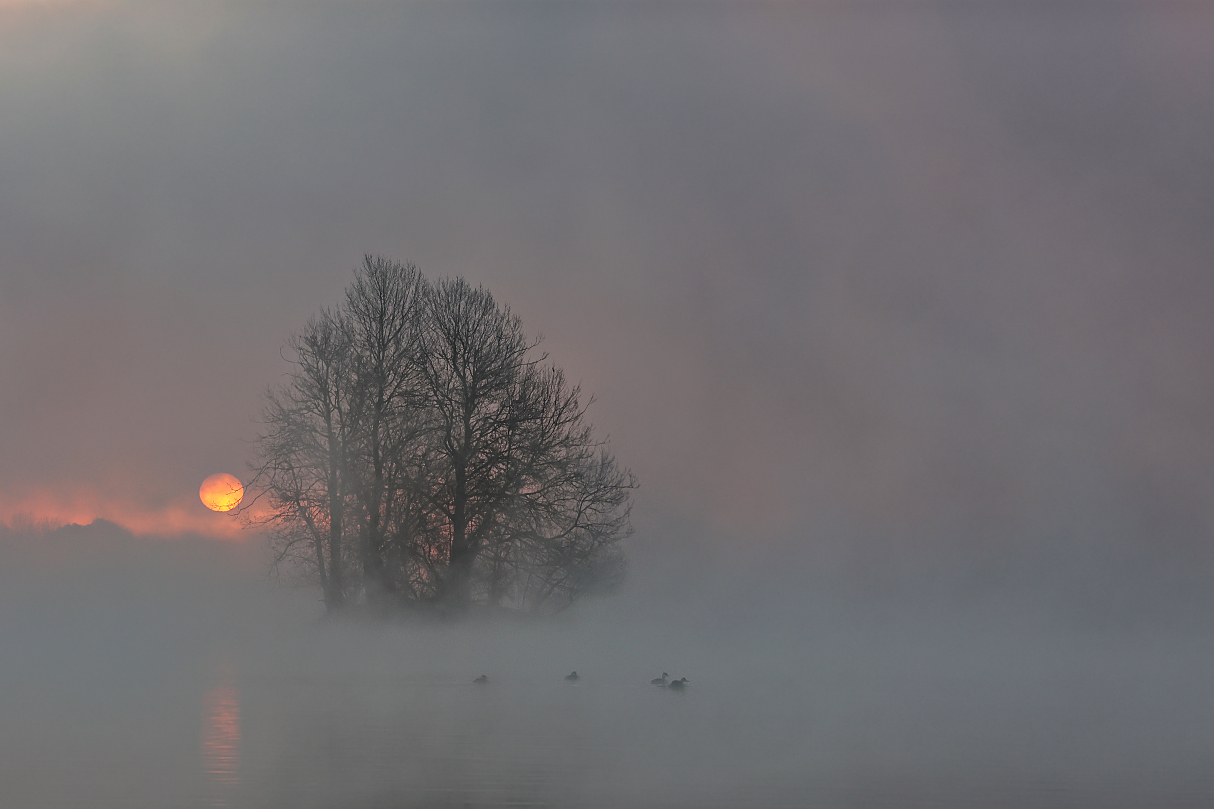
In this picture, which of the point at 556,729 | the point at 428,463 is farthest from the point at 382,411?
the point at 556,729

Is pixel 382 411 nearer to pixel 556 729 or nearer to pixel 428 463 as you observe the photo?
pixel 428 463

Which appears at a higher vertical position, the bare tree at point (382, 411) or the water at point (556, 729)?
the bare tree at point (382, 411)

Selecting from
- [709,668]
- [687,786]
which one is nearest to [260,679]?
[709,668]

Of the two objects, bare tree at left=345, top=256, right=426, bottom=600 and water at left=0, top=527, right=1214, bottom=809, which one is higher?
bare tree at left=345, top=256, right=426, bottom=600

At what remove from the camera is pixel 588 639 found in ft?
113

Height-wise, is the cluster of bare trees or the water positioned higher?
the cluster of bare trees

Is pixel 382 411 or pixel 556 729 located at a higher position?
pixel 382 411

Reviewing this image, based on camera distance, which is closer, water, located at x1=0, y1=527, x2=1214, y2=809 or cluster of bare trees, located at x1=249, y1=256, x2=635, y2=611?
water, located at x1=0, y1=527, x2=1214, y2=809

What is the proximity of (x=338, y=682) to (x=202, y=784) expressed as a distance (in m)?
10.5

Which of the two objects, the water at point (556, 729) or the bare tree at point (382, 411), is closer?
the water at point (556, 729)

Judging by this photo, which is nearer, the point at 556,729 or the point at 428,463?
the point at 556,729

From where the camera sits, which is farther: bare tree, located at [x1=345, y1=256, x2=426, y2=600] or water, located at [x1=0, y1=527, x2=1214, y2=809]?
bare tree, located at [x1=345, y1=256, x2=426, y2=600]

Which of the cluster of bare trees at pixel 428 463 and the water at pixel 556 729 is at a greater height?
the cluster of bare trees at pixel 428 463

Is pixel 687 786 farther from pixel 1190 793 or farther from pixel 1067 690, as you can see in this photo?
pixel 1067 690
